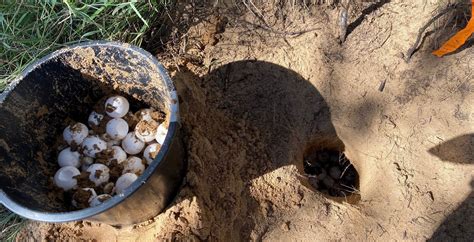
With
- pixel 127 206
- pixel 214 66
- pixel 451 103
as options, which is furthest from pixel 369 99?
pixel 127 206

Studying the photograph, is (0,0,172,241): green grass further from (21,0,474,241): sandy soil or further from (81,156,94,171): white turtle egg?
(81,156,94,171): white turtle egg

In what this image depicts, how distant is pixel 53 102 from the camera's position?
7.16ft

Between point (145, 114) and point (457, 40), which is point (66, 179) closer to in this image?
point (145, 114)

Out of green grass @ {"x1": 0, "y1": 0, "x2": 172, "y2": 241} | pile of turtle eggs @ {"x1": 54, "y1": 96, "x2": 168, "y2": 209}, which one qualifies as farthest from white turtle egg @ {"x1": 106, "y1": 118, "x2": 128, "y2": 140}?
green grass @ {"x1": 0, "y1": 0, "x2": 172, "y2": 241}

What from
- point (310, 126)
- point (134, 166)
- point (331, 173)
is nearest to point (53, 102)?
point (134, 166)

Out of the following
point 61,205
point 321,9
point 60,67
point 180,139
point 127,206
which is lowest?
point 61,205

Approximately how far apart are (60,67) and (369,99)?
1.55 meters

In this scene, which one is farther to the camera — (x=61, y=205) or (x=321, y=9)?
(x=321, y=9)

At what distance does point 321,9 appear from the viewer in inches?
99.8

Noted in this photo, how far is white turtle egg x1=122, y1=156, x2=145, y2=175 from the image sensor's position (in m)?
2.10

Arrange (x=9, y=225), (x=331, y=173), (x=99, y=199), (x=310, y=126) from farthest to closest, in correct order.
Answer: (x=331, y=173) < (x=310, y=126) < (x=9, y=225) < (x=99, y=199)

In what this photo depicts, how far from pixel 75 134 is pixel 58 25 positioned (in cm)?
71

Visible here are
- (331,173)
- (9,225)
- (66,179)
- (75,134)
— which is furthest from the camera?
(331,173)

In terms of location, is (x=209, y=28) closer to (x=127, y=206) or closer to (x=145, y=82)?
(x=145, y=82)
